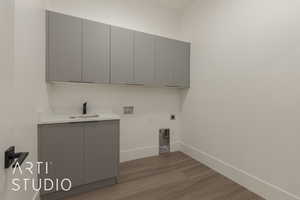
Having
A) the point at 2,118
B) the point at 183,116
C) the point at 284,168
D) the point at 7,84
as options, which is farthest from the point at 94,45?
the point at 284,168

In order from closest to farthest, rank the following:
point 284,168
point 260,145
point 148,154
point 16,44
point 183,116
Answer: point 16,44 → point 284,168 → point 260,145 → point 148,154 → point 183,116

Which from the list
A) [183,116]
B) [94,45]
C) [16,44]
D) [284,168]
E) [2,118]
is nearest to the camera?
[2,118]

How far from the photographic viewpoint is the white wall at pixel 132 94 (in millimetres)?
2227

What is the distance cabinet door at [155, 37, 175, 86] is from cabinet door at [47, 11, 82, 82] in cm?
120

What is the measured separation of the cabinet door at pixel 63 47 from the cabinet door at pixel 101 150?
74cm

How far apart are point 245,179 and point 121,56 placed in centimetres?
240

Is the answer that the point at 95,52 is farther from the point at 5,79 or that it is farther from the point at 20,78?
the point at 5,79

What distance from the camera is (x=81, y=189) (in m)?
1.79

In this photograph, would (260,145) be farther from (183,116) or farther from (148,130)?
(148,130)

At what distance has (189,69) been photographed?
9.28 ft

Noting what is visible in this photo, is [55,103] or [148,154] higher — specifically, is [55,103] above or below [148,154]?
above

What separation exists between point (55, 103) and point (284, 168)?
295 cm

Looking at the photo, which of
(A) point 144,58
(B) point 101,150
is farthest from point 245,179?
(A) point 144,58

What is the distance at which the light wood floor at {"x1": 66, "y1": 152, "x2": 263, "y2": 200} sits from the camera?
5.67 feet
